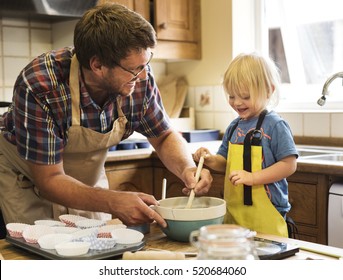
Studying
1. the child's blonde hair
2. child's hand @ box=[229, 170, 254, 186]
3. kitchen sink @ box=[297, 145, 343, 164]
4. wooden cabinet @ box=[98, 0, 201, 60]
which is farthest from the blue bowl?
wooden cabinet @ box=[98, 0, 201, 60]

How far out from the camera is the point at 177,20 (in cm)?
302

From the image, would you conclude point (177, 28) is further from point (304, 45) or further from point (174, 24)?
point (304, 45)

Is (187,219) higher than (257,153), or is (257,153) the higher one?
(257,153)

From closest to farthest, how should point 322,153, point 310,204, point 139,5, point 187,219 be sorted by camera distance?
point 187,219 → point 310,204 → point 322,153 → point 139,5

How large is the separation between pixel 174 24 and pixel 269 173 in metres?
1.70

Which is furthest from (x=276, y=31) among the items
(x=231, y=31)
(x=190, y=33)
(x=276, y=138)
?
(x=276, y=138)

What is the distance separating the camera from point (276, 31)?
121 inches

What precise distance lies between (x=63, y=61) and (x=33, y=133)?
0.75 ft

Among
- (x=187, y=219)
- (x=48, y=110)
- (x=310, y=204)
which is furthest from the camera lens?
(x=310, y=204)

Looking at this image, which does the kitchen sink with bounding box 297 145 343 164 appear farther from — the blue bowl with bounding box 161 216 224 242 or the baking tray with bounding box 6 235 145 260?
the baking tray with bounding box 6 235 145 260

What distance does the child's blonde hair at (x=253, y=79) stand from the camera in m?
1.60

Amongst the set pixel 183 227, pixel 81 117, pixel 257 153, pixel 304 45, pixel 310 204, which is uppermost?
pixel 304 45

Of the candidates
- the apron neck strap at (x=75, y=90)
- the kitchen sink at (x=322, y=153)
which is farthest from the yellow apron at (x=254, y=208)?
the kitchen sink at (x=322, y=153)

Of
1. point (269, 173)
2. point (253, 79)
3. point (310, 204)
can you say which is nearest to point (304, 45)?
point (310, 204)
